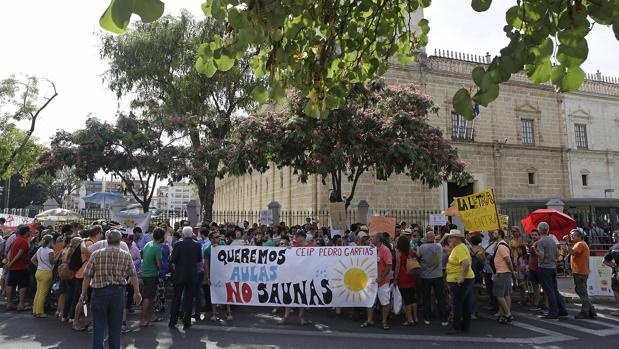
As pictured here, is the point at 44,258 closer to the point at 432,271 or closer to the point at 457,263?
the point at 432,271

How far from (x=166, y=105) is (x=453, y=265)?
54.7ft

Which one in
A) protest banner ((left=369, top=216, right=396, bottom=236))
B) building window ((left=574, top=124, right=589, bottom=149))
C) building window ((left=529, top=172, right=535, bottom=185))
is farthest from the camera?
building window ((left=574, top=124, right=589, bottom=149))

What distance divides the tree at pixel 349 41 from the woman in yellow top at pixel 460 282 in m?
4.18

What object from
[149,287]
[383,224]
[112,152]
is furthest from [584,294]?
[112,152]

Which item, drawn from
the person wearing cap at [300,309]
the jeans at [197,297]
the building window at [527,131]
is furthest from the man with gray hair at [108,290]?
the building window at [527,131]

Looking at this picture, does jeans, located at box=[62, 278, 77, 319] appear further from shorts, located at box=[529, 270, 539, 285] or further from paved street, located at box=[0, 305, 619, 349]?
shorts, located at box=[529, 270, 539, 285]

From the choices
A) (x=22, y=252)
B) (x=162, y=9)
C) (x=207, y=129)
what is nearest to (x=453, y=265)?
(x=162, y=9)

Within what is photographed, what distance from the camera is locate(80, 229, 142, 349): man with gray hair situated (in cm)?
575

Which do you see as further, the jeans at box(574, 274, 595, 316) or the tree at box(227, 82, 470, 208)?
the tree at box(227, 82, 470, 208)

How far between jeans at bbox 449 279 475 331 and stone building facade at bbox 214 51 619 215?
45.8ft

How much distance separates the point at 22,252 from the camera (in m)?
9.41

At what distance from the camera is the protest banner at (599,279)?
428 inches

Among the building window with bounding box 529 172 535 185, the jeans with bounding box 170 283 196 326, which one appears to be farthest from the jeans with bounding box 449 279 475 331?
the building window with bounding box 529 172 535 185

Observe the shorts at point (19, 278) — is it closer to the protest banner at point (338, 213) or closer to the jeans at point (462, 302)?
the jeans at point (462, 302)
